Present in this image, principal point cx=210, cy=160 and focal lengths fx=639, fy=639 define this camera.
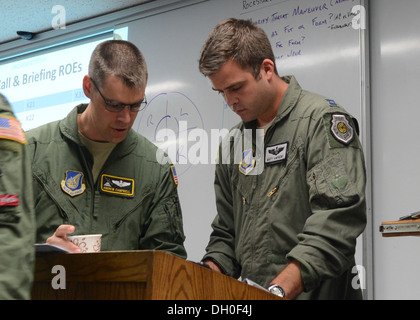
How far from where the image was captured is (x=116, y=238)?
1980 millimetres

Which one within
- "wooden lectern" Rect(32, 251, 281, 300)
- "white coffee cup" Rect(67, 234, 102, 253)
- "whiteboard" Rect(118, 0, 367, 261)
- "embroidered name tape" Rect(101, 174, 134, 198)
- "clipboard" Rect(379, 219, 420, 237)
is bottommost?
"wooden lectern" Rect(32, 251, 281, 300)

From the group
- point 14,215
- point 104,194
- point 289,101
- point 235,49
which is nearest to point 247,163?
point 289,101

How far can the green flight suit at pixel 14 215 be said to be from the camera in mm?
989

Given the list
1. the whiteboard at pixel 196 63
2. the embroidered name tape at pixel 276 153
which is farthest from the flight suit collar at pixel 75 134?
the whiteboard at pixel 196 63

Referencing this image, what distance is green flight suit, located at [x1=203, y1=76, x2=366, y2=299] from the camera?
1.64 metres

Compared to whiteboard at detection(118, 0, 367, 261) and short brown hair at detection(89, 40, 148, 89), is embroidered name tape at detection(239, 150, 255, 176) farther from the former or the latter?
whiteboard at detection(118, 0, 367, 261)

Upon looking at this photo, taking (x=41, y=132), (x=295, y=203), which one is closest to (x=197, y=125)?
(x=41, y=132)

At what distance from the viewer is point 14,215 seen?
1023 millimetres

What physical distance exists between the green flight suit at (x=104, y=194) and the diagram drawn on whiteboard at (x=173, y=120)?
139 centimetres

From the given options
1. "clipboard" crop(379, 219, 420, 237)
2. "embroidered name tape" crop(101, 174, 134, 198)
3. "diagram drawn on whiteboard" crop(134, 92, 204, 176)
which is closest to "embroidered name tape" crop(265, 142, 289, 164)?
"clipboard" crop(379, 219, 420, 237)

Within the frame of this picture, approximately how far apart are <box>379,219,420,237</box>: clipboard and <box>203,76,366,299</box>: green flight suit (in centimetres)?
7

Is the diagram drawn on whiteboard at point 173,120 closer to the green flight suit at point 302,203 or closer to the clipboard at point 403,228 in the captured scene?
the green flight suit at point 302,203

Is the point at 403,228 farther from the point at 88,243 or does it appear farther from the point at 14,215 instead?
the point at 14,215

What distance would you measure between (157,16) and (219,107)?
2.55 feet
